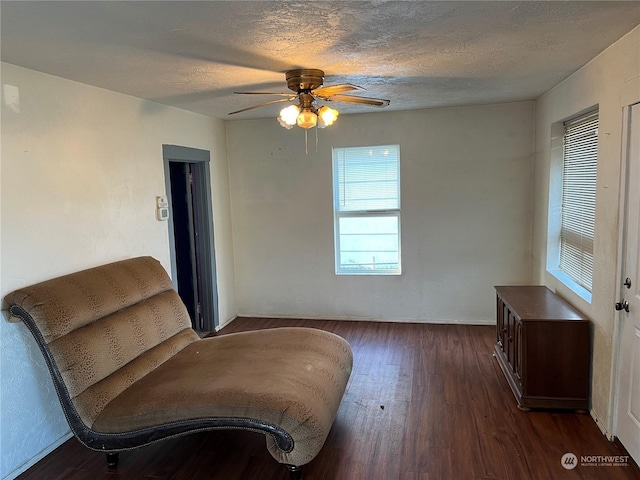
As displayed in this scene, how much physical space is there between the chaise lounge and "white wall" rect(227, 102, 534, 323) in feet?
6.68

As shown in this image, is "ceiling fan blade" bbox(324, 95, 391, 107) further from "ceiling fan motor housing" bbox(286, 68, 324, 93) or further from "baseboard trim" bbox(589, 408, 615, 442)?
"baseboard trim" bbox(589, 408, 615, 442)

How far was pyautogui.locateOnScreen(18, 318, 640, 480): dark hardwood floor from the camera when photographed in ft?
7.86

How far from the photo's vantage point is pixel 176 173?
457 centimetres

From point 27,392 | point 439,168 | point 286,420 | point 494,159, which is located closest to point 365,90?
point 439,168

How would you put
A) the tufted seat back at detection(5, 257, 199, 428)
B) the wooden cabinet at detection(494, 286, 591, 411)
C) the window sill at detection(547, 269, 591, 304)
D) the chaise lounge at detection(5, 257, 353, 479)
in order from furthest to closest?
the window sill at detection(547, 269, 591, 304) < the wooden cabinet at detection(494, 286, 591, 411) < the tufted seat back at detection(5, 257, 199, 428) < the chaise lounge at detection(5, 257, 353, 479)

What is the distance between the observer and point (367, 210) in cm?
489

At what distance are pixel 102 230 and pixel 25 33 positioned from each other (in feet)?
4.75

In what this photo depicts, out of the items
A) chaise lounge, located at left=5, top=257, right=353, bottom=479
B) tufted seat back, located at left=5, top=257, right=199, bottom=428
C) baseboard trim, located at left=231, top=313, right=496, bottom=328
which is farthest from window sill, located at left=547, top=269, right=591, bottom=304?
tufted seat back, located at left=5, top=257, right=199, bottom=428

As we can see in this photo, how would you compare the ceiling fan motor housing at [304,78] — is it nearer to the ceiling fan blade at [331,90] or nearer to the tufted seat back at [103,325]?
the ceiling fan blade at [331,90]

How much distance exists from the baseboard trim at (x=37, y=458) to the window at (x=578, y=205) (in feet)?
11.6

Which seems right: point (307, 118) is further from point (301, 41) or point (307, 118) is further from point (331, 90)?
point (301, 41)

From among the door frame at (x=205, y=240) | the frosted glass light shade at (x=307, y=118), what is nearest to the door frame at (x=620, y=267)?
the frosted glass light shade at (x=307, y=118)

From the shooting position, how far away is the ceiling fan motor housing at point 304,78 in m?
2.77

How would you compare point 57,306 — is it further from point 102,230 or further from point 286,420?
point 286,420
